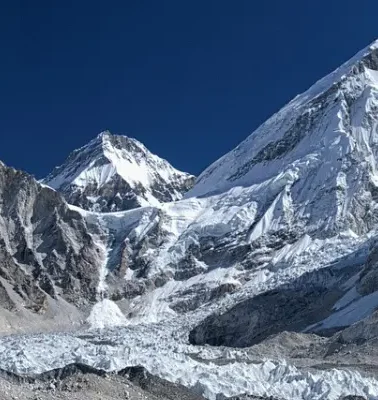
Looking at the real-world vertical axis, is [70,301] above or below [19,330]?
above

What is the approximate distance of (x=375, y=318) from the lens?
10381cm

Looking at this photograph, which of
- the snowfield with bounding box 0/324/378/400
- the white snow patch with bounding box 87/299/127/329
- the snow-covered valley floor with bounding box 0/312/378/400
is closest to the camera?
the snowfield with bounding box 0/324/378/400

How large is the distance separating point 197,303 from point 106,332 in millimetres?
30283

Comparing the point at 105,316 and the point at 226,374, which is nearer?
the point at 226,374

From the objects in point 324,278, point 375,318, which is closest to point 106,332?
point 324,278

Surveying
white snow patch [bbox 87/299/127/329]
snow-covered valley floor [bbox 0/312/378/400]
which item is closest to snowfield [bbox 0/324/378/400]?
snow-covered valley floor [bbox 0/312/378/400]

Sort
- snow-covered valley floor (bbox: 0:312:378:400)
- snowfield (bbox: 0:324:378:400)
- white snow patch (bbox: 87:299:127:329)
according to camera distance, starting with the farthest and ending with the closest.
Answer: white snow patch (bbox: 87:299:127:329), snow-covered valley floor (bbox: 0:312:378:400), snowfield (bbox: 0:324:378:400)

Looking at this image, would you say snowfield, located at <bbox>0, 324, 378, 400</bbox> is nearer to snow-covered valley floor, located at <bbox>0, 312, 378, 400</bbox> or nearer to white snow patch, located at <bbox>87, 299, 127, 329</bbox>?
→ snow-covered valley floor, located at <bbox>0, 312, 378, 400</bbox>

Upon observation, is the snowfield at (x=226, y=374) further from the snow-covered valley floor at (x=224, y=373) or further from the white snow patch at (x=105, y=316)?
the white snow patch at (x=105, y=316)

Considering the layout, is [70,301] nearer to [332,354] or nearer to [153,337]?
[153,337]

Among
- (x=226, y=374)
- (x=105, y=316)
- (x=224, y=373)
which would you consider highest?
(x=105, y=316)

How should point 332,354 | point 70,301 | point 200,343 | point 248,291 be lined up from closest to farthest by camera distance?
point 332,354 < point 200,343 < point 248,291 < point 70,301

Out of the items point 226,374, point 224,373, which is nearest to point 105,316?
point 224,373

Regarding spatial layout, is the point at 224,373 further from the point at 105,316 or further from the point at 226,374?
the point at 105,316
